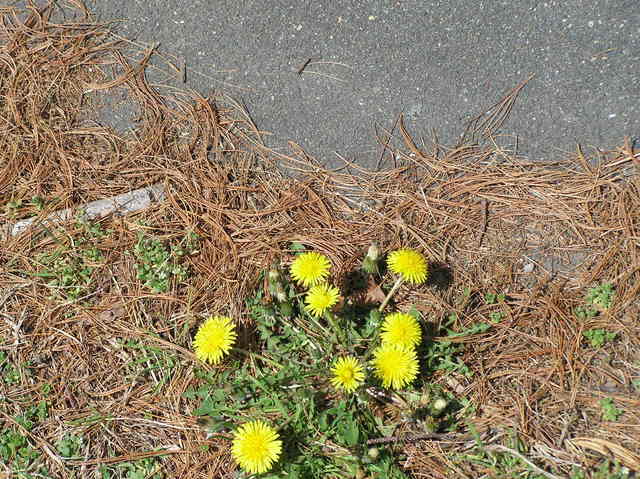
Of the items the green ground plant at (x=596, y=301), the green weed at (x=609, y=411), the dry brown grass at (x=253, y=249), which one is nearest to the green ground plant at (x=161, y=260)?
the dry brown grass at (x=253, y=249)

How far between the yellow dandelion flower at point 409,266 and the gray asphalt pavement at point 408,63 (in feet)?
2.09

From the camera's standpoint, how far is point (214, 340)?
7.00 ft

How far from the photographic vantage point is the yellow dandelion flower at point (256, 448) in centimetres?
199

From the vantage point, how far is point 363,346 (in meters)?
2.31

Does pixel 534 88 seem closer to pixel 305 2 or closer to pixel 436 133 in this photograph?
pixel 436 133

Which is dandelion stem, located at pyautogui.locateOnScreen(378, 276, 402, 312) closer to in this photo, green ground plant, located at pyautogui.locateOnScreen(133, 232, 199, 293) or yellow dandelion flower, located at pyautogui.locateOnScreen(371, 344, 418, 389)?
yellow dandelion flower, located at pyautogui.locateOnScreen(371, 344, 418, 389)

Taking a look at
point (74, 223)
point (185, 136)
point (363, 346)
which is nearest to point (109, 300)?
point (74, 223)

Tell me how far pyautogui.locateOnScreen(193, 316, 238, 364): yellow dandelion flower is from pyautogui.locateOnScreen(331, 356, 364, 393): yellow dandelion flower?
0.43 meters

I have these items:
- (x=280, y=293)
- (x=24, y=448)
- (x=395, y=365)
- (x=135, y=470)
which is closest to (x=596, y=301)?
(x=395, y=365)

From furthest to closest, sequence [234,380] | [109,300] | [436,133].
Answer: [436,133] < [109,300] < [234,380]

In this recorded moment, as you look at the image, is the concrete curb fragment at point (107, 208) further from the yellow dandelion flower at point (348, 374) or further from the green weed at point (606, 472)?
the green weed at point (606, 472)

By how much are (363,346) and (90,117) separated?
5.84ft

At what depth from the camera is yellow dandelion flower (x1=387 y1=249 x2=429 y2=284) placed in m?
2.18

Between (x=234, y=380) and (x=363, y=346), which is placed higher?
(x=363, y=346)
